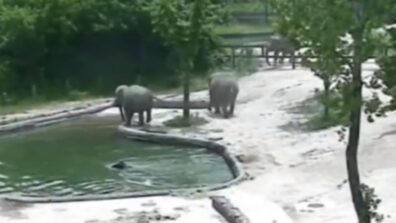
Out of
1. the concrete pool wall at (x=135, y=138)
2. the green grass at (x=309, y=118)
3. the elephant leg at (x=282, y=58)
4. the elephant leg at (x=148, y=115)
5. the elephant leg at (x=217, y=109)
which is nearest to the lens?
the concrete pool wall at (x=135, y=138)

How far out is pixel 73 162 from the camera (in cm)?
1705

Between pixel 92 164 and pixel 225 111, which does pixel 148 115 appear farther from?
pixel 92 164

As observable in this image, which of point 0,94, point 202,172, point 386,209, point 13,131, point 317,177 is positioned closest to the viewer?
point 386,209

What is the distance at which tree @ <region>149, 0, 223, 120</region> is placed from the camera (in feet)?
65.5

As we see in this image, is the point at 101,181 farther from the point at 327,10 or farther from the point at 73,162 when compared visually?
the point at 327,10

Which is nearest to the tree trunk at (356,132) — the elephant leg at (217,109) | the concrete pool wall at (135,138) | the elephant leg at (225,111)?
the concrete pool wall at (135,138)

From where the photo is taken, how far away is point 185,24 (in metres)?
20.1

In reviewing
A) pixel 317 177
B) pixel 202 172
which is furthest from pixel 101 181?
pixel 317 177

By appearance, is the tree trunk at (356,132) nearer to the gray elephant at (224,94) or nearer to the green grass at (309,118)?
the green grass at (309,118)

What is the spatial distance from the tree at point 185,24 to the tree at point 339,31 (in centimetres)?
1196

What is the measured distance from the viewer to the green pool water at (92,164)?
48.4 feet

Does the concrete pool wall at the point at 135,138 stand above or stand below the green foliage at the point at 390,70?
below

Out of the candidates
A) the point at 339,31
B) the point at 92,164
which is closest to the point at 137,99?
the point at 92,164

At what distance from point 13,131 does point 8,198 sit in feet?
23.0
